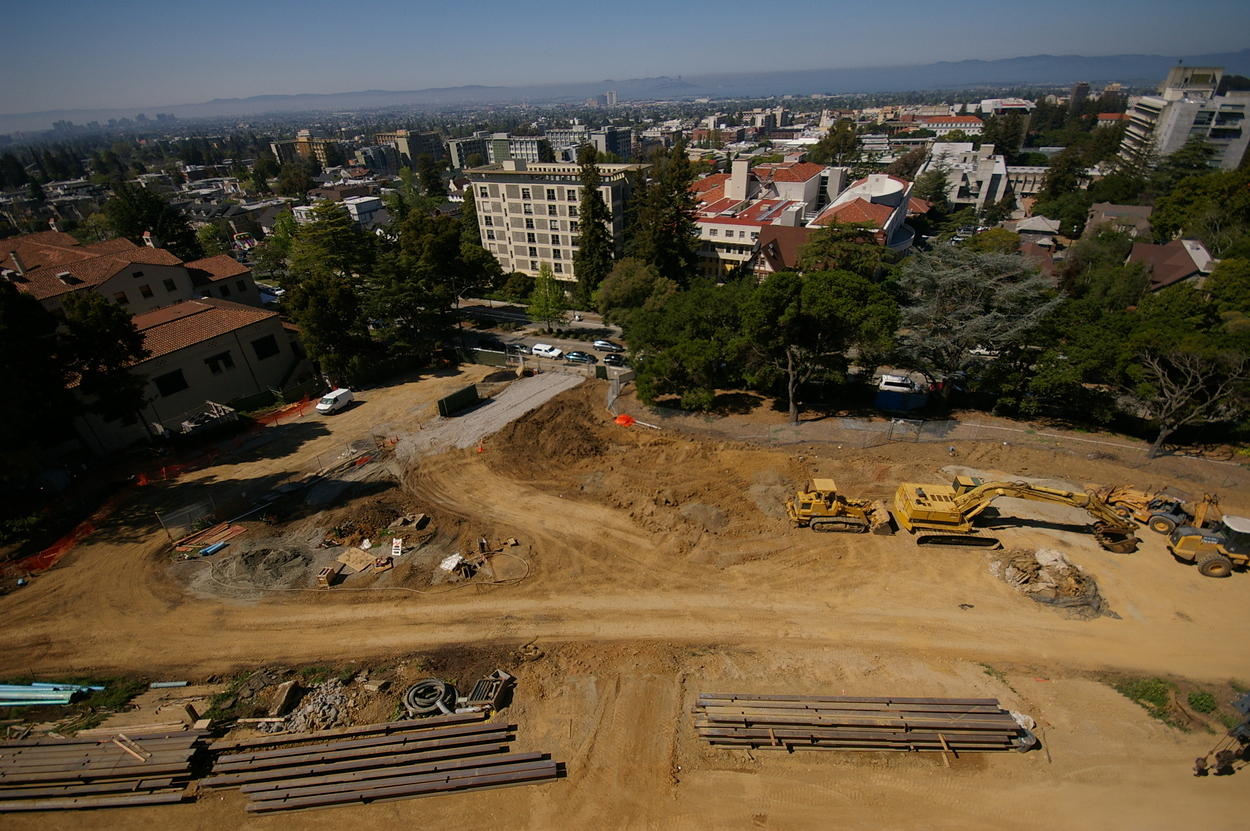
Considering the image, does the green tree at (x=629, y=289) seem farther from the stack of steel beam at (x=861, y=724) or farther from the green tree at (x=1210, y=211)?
the green tree at (x=1210, y=211)

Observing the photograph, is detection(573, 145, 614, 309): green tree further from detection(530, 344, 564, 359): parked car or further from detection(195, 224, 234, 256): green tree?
detection(195, 224, 234, 256): green tree

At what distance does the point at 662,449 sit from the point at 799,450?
6.97 meters

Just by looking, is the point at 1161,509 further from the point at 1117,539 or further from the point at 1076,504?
the point at 1076,504

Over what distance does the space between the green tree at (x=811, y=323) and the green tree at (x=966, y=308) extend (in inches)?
115

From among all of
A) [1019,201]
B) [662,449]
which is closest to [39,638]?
[662,449]

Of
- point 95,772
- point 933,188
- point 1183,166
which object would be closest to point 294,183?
point 933,188

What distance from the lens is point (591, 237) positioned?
49.9m

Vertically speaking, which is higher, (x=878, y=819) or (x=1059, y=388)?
(x=1059, y=388)

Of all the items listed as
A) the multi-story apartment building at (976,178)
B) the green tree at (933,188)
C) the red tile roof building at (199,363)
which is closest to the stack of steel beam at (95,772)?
the red tile roof building at (199,363)

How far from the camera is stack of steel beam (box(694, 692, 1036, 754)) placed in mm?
14469

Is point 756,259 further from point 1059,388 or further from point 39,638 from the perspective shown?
point 39,638

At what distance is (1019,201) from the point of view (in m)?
102

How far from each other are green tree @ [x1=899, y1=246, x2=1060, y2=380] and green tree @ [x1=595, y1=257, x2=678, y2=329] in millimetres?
18008

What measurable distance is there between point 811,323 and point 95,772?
99.9 feet
